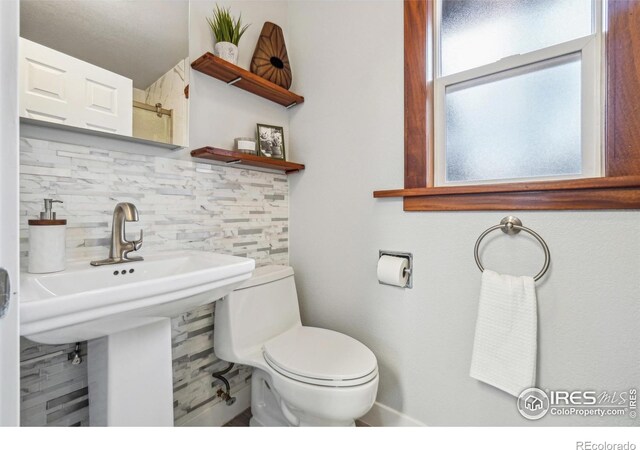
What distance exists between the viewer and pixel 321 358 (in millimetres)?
1086

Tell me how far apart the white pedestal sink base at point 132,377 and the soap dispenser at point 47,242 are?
0.26 meters

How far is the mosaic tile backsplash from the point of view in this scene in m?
0.85

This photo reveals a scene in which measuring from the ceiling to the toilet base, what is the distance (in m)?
1.31

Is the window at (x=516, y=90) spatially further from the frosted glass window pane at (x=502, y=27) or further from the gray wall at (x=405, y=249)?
the gray wall at (x=405, y=249)

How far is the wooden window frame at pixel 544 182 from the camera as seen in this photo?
2.64 feet

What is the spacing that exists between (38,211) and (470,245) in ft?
4.77

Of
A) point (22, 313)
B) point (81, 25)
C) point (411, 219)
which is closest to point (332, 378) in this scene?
point (411, 219)

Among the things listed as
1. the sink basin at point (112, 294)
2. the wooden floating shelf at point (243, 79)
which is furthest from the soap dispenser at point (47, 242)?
the wooden floating shelf at point (243, 79)

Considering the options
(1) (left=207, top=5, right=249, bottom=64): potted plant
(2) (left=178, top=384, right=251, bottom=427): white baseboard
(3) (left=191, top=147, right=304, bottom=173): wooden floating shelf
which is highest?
(1) (left=207, top=5, right=249, bottom=64): potted plant

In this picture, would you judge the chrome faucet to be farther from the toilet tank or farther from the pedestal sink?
the toilet tank

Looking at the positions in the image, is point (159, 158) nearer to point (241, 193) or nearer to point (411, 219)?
point (241, 193)

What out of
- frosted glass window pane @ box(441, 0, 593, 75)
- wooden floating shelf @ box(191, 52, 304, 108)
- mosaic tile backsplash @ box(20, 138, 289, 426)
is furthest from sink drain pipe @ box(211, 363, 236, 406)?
frosted glass window pane @ box(441, 0, 593, 75)

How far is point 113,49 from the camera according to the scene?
3.23 ft

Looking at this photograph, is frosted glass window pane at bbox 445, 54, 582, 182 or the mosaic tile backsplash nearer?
the mosaic tile backsplash
